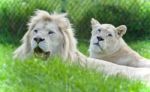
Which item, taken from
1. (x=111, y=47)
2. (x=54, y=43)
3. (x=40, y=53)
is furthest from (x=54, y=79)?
(x=111, y=47)

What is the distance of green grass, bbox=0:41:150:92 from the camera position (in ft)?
22.8

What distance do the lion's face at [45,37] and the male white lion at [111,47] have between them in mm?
1893

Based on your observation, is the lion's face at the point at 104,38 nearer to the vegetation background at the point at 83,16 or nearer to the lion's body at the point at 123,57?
the lion's body at the point at 123,57

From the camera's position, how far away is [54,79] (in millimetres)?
7258

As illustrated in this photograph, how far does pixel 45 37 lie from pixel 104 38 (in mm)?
Result: 2275

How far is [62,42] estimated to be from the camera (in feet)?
29.0

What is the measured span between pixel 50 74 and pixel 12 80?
42 centimetres

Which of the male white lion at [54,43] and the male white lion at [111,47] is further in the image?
the male white lion at [111,47]

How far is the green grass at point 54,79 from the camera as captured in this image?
694 cm

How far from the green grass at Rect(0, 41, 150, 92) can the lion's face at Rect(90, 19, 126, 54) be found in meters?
2.51

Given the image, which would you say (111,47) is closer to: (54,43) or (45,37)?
(54,43)

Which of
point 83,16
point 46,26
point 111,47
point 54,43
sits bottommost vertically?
point 83,16

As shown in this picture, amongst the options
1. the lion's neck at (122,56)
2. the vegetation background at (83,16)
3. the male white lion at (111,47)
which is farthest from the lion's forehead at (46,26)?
the lion's neck at (122,56)

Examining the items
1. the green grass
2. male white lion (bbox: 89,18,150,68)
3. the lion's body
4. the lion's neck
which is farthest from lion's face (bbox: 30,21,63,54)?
the lion's neck
